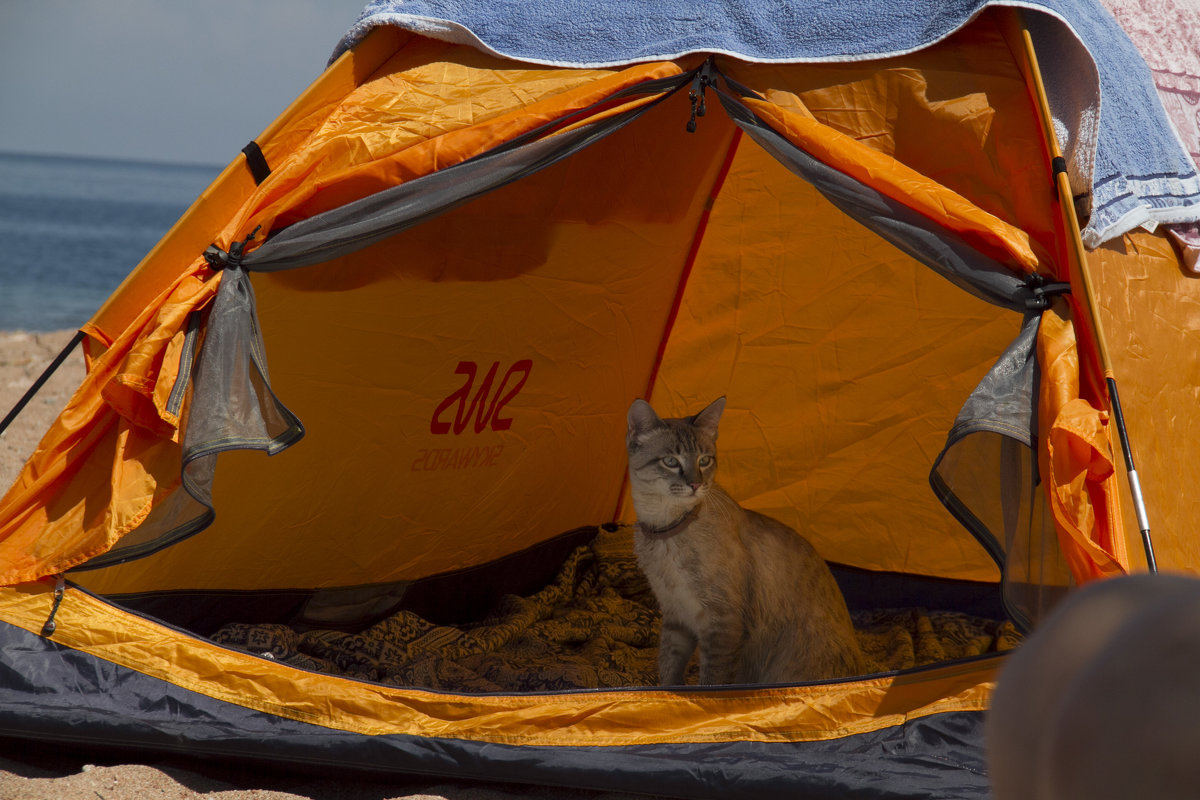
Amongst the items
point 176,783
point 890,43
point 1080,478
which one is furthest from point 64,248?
point 1080,478

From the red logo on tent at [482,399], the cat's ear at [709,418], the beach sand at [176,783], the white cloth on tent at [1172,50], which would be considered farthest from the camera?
the red logo on tent at [482,399]

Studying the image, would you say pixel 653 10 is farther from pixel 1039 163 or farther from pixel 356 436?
pixel 356 436

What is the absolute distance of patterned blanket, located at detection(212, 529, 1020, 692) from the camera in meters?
3.01

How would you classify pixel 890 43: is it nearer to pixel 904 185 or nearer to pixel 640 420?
pixel 904 185

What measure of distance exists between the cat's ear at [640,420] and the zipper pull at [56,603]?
159 cm

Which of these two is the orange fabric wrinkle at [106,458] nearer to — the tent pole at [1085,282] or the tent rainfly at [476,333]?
the tent rainfly at [476,333]

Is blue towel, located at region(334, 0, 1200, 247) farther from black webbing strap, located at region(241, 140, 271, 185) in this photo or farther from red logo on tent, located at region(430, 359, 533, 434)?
red logo on tent, located at region(430, 359, 533, 434)

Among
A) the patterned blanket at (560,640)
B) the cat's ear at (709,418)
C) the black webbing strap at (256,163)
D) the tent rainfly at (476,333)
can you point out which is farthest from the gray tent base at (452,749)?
the black webbing strap at (256,163)

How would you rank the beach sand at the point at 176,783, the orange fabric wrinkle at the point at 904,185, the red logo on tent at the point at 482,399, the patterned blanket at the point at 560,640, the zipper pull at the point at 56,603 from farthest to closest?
the red logo on tent at the point at 482,399
the patterned blanket at the point at 560,640
the zipper pull at the point at 56,603
the beach sand at the point at 176,783
the orange fabric wrinkle at the point at 904,185

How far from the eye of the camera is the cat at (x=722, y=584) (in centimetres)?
287

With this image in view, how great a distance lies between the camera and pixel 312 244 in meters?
2.35

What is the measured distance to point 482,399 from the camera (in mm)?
3543

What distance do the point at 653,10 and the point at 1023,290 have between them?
1.14 metres

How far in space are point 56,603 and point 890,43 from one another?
2.38 m
